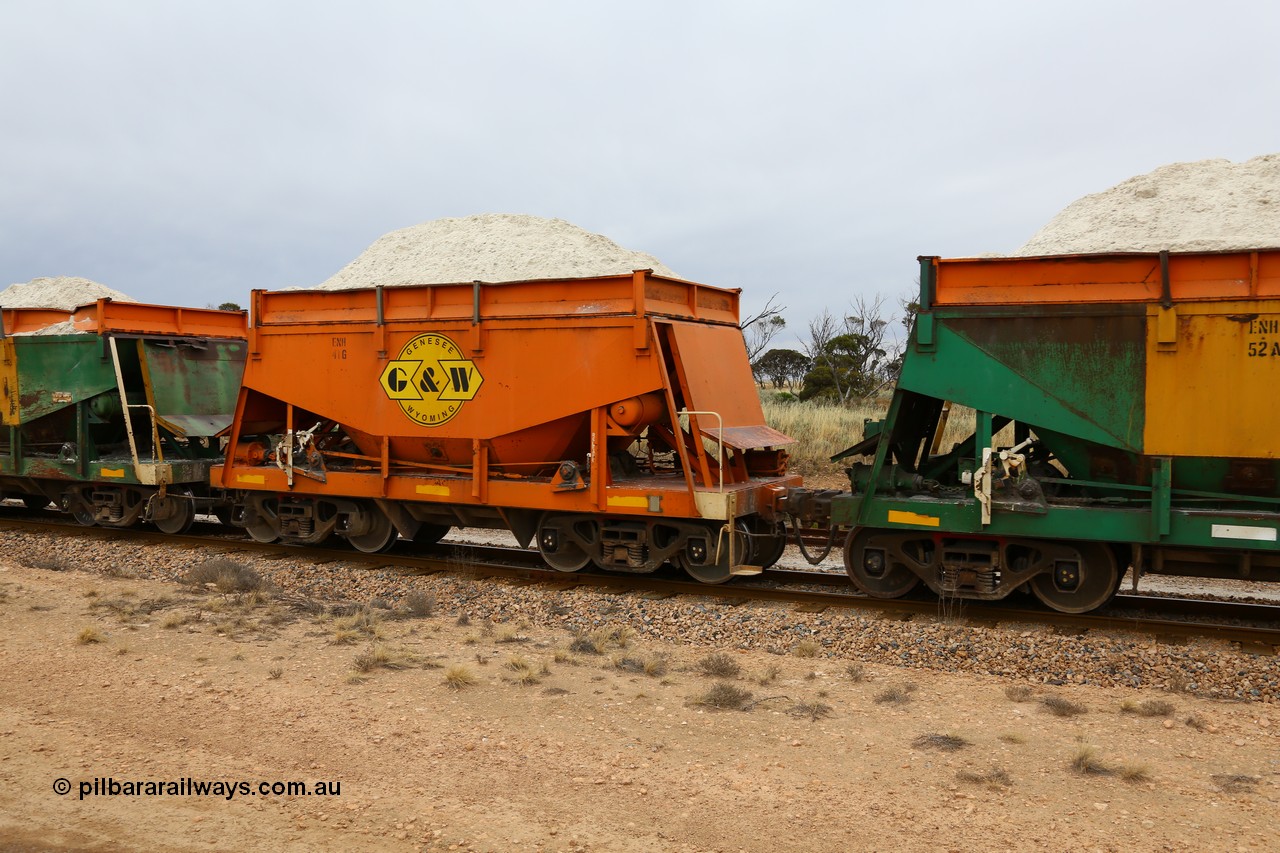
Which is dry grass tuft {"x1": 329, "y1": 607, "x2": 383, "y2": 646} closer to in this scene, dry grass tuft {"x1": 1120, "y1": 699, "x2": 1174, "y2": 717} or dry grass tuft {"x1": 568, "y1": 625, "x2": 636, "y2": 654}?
dry grass tuft {"x1": 568, "y1": 625, "x2": 636, "y2": 654}

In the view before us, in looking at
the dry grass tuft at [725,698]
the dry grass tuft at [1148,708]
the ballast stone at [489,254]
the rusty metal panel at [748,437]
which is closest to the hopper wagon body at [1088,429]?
the rusty metal panel at [748,437]

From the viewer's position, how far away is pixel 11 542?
13.1 meters

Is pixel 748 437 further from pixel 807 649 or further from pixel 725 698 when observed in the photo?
pixel 725 698

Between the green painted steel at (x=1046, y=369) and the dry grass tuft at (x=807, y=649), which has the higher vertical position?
the green painted steel at (x=1046, y=369)

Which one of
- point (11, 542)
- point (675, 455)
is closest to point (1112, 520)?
point (675, 455)

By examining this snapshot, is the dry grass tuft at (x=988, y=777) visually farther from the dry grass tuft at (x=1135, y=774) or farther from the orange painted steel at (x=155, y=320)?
the orange painted steel at (x=155, y=320)

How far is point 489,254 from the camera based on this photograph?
114 ft

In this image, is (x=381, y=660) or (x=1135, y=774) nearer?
(x=1135, y=774)

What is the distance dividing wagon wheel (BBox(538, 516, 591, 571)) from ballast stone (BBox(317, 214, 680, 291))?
20793mm

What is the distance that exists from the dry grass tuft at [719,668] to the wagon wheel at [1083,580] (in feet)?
10.4

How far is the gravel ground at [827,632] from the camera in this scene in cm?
698

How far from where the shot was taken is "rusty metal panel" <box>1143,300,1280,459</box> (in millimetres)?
7535

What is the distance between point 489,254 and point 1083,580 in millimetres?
28875

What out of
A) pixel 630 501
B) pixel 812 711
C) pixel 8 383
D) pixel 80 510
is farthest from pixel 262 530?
pixel 812 711
